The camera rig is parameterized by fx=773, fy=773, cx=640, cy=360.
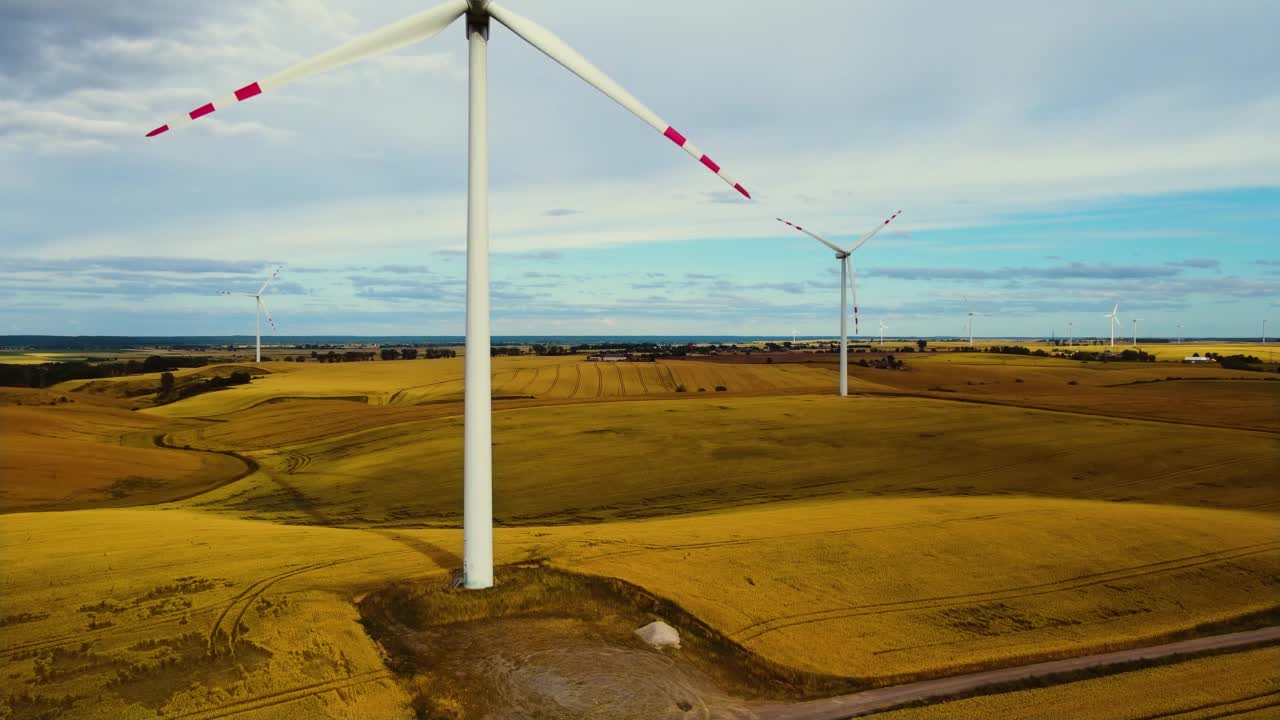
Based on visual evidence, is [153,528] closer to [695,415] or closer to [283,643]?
[283,643]

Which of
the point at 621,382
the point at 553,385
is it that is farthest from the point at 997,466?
the point at 553,385

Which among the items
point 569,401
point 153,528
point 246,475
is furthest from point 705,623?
point 569,401

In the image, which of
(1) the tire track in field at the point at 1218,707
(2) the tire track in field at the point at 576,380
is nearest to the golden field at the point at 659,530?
(1) the tire track in field at the point at 1218,707

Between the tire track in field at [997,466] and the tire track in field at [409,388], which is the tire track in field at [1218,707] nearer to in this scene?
the tire track in field at [997,466]

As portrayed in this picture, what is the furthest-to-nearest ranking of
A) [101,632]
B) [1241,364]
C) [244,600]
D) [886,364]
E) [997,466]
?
[1241,364] → [886,364] → [997,466] → [244,600] → [101,632]

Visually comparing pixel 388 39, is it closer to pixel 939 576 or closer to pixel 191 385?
pixel 939 576

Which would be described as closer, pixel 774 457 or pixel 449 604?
pixel 449 604
